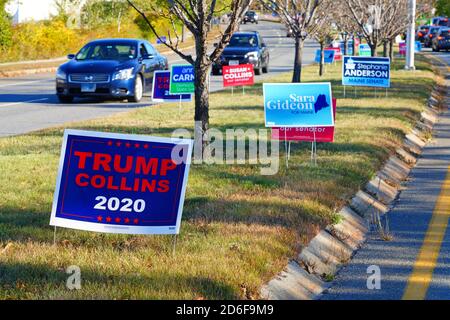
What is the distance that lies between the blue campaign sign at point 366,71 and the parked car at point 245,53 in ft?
38.5

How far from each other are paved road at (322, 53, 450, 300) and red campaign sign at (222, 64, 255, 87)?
1293 cm

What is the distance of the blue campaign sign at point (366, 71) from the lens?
2366 cm

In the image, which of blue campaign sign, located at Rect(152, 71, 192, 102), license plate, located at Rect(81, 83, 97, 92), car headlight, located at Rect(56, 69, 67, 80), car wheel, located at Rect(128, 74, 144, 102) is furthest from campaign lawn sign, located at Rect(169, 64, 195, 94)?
car headlight, located at Rect(56, 69, 67, 80)

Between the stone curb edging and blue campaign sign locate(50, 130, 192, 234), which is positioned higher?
blue campaign sign locate(50, 130, 192, 234)

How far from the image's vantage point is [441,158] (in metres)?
15.8

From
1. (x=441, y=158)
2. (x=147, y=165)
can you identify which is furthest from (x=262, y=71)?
(x=147, y=165)

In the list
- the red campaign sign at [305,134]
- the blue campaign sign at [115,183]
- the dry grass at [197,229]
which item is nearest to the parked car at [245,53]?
the dry grass at [197,229]

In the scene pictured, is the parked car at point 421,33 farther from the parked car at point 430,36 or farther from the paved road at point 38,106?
the paved road at point 38,106

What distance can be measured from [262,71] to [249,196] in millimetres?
28810

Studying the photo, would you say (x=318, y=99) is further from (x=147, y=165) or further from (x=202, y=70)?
(x=147, y=165)

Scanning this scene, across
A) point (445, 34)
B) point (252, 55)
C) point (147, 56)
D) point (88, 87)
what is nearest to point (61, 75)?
point (88, 87)

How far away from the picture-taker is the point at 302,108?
1291 cm

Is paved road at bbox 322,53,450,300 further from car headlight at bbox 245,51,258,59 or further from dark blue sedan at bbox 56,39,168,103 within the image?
car headlight at bbox 245,51,258,59

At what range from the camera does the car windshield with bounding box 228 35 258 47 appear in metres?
37.8
